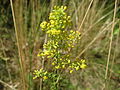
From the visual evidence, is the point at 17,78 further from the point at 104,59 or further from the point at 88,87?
the point at 104,59

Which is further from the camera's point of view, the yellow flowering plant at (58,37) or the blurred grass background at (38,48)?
the blurred grass background at (38,48)

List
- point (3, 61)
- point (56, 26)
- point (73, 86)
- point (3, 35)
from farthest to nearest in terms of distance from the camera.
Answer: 1. point (3, 35)
2. point (3, 61)
3. point (73, 86)
4. point (56, 26)

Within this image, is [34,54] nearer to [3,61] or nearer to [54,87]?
[3,61]

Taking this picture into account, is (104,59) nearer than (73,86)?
No

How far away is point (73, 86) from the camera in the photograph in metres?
1.47

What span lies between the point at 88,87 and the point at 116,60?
53cm

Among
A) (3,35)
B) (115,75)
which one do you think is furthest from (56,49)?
(3,35)

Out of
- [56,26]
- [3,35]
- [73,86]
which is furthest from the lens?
[3,35]

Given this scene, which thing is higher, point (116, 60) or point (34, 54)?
point (34, 54)

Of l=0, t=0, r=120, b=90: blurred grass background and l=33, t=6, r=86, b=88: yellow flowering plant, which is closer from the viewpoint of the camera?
l=33, t=6, r=86, b=88: yellow flowering plant

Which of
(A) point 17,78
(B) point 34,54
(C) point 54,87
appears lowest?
(A) point 17,78

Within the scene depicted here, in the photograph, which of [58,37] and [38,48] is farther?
[38,48]

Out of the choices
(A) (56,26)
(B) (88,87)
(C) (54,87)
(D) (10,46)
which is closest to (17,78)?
(D) (10,46)

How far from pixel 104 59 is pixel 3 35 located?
121 cm
